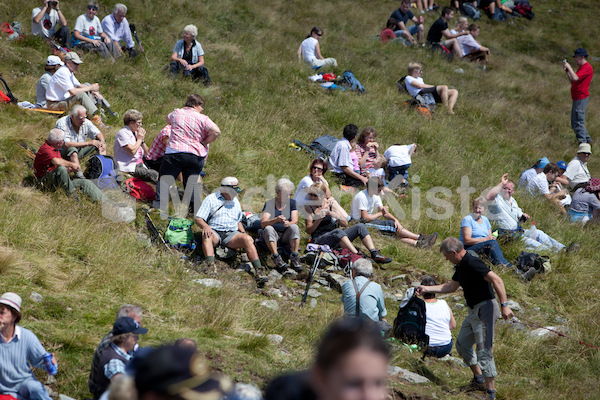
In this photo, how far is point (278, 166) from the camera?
10219mm

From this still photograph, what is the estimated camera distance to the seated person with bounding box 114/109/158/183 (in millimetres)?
8531

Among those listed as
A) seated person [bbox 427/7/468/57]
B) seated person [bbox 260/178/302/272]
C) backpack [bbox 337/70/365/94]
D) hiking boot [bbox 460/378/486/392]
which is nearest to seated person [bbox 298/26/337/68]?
backpack [bbox 337/70/365/94]

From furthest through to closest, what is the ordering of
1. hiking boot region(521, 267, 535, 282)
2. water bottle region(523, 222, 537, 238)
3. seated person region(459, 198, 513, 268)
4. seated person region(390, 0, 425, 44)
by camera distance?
seated person region(390, 0, 425, 44), water bottle region(523, 222, 537, 238), hiking boot region(521, 267, 535, 282), seated person region(459, 198, 513, 268)

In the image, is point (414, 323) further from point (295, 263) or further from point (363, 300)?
point (295, 263)

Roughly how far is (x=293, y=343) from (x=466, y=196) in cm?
653

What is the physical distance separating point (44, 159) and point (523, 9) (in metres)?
21.1

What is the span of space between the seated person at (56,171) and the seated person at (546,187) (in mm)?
8473

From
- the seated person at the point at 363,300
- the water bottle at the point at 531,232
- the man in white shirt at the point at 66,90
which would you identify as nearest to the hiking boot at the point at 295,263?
the seated person at the point at 363,300

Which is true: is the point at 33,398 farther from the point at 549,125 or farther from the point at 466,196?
the point at 549,125

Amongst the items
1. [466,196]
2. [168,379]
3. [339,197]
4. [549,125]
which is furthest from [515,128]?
[168,379]

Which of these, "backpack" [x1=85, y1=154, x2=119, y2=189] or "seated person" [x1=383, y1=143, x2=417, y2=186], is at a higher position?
"backpack" [x1=85, y1=154, x2=119, y2=189]

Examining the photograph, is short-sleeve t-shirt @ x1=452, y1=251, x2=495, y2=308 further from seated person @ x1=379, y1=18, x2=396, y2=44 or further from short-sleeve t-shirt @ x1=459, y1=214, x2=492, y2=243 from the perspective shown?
seated person @ x1=379, y1=18, x2=396, y2=44

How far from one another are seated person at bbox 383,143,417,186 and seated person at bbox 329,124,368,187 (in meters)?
0.90

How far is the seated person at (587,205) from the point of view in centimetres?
1150
